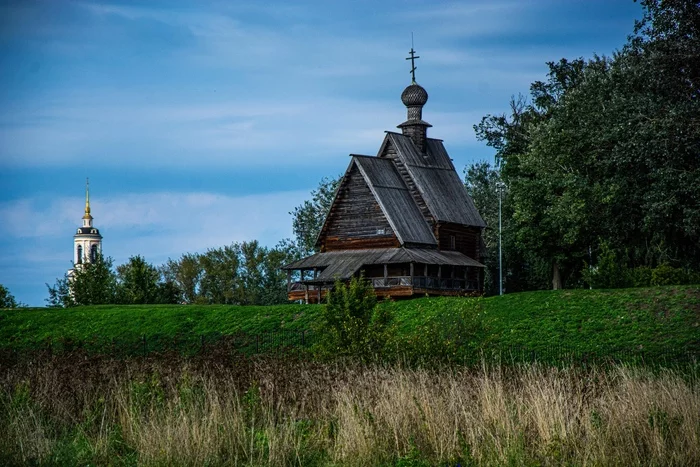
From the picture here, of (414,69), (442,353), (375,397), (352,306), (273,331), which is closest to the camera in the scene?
(375,397)

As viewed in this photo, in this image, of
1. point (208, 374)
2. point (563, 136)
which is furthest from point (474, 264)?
point (208, 374)

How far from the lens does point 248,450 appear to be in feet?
47.3

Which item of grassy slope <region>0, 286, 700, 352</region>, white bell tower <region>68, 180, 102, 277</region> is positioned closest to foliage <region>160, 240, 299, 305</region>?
grassy slope <region>0, 286, 700, 352</region>

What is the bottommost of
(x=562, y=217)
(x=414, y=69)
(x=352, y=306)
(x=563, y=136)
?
(x=352, y=306)

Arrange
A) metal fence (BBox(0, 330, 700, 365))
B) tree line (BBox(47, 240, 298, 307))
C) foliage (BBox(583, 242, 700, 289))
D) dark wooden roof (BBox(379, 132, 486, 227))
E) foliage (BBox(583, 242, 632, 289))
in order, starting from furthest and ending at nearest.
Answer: tree line (BBox(47, 240, 298, 307)), dark wooden roof (BBox(379, 132, 486, 227)), foliage (BBox(583, 242, 632, 289)), foliage (BBox(583, 242, 700, 289)), metal fence (BBox(0, 330, 700, 365))

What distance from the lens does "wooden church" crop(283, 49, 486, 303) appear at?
5156cm

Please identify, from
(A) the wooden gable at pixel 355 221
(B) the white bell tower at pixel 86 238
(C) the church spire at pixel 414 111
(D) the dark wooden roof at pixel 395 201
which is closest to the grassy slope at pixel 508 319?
(A) the wooden gable at pixel 355 221

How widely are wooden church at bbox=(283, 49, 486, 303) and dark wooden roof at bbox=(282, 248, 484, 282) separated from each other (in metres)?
0.06

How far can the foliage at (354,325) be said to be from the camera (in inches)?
925

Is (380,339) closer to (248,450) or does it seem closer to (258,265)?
(248,450)

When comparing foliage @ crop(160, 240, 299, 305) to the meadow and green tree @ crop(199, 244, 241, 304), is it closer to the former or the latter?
green tree @ crop(199, 244, 241, 304)

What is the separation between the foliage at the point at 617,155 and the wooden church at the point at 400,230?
3.56 m

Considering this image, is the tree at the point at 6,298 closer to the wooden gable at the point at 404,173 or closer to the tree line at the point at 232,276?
the tree line at the point at 232,276

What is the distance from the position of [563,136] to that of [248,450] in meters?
35.5
